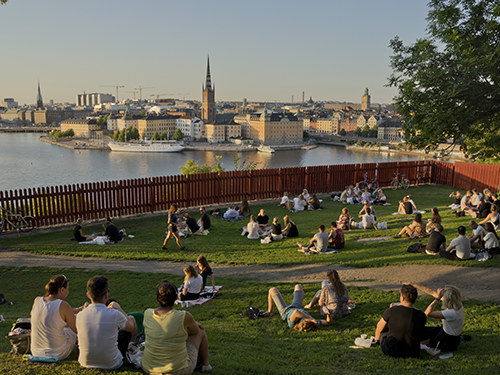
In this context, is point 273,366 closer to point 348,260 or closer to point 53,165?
point 348,260

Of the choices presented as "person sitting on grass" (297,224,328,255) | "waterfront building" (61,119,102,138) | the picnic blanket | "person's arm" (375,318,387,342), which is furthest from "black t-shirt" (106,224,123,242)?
"waterfront building" (61,119,102,138)

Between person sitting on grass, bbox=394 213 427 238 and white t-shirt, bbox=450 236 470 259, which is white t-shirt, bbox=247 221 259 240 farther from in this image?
white t-shirt, bbox=450 236 470 259

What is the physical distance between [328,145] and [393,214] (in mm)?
130029

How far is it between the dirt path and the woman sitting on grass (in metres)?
4.42

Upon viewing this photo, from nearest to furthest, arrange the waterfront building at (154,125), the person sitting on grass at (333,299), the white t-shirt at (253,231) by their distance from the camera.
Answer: the person sitting on grass at (333,299), the white t-shirt at (253,231), the waterfront building at (154,125)

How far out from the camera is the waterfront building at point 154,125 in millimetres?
148875

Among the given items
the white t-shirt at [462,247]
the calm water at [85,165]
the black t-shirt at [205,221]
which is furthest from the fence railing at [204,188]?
the calm water at [85,165]

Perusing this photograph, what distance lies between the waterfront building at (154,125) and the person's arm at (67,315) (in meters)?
146

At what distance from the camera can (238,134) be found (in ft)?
496

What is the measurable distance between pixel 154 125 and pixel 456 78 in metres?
151

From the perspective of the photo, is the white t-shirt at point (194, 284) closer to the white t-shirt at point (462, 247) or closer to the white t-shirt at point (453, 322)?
the white t-shirt at point (453, 322)

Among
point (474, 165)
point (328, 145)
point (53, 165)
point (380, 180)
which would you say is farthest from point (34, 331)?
point (328, 145)

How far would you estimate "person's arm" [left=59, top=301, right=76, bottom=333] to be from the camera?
4.13 m

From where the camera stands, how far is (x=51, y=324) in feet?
13.4
